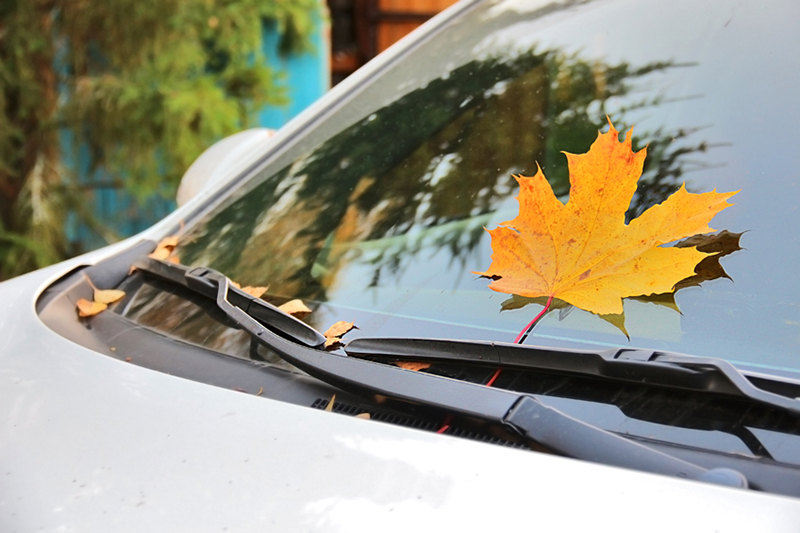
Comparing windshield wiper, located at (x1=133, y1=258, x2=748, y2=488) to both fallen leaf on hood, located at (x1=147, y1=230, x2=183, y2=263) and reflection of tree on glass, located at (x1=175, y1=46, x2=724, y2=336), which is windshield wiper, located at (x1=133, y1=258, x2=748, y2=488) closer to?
→ reflection of tree on glass, located at (x1=175, y1=46, x2=724, y2=336)

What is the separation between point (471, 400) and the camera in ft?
2.83

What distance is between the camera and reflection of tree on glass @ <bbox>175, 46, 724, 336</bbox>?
125cm

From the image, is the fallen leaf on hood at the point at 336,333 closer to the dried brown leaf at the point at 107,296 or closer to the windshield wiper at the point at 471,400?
the windshield wiper at the point at 471,400

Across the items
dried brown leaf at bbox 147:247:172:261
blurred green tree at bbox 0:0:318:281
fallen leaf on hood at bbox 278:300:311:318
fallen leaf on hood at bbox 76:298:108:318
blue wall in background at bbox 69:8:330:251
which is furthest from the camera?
blue wall in background at bbox 69:8:330:251

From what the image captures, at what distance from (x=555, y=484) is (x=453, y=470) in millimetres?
106

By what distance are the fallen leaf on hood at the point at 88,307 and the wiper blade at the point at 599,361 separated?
55 centimetres

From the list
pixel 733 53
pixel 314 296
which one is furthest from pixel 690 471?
pixel 733 53

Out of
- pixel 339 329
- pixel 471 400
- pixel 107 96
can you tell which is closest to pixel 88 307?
pixel 339 329

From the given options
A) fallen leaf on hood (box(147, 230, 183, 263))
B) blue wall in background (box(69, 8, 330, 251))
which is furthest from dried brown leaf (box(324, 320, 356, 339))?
blue wall in background (box(69, 8, 330, 251))

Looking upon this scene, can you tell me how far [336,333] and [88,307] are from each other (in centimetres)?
52

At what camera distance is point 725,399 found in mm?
809

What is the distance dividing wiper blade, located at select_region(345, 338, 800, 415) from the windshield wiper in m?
0.05

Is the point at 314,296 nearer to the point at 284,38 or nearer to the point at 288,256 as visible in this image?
the point at 288,256

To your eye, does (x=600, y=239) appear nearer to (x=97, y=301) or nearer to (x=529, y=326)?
(x=529, y=326)
